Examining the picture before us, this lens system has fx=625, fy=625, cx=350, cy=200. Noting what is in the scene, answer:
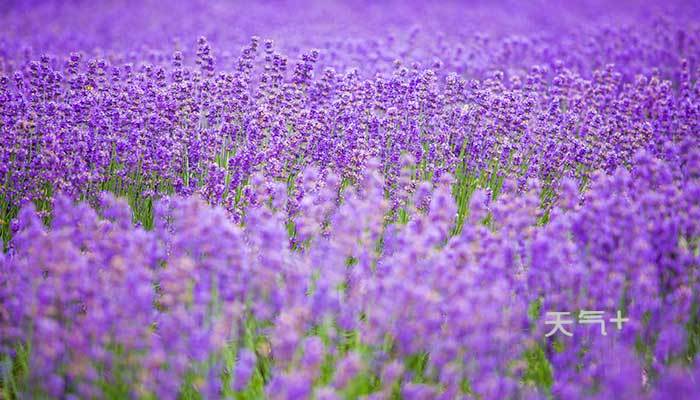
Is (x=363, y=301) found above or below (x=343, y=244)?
below

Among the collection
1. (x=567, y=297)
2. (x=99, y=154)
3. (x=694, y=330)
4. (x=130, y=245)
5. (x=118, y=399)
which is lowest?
(x=118, y=399)

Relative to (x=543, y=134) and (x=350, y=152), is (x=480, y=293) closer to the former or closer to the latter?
(x=350, y=152)

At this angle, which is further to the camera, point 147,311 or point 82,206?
point 82,206

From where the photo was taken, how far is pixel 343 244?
237 centimetres

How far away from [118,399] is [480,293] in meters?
1.34

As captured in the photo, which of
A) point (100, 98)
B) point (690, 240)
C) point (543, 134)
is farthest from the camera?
point (543, 134)

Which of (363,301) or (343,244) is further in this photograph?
(363,301)

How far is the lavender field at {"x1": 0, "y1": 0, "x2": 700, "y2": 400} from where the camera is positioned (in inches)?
84.6

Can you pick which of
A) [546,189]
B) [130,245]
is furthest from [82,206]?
[546,189]

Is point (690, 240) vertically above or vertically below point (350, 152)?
below

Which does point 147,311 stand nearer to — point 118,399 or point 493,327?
point 118,399

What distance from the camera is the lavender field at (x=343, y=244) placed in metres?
2.15

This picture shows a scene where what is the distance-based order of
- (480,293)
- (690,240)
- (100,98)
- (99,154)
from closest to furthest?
(480,293) < (690,240) < (99,154) < (100,98)

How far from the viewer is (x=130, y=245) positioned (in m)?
2.22
